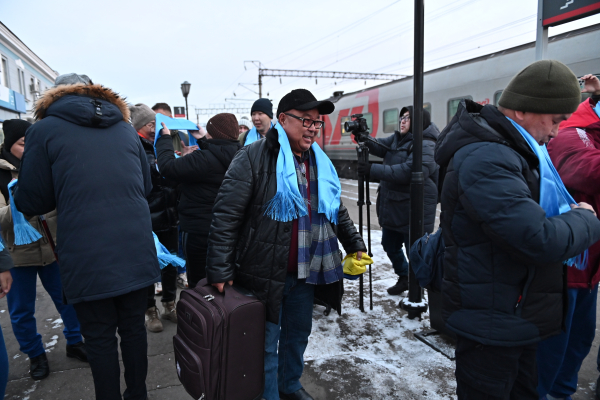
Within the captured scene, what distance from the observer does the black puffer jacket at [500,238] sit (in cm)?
137

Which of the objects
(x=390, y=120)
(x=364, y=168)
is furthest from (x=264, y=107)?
(x=390, y=120)

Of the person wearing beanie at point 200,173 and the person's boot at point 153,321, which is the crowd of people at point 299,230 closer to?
the person wearing beanie at point 200,173

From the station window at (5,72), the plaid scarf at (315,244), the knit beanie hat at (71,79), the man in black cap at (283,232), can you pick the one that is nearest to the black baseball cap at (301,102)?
the man in black cap at (283,232)

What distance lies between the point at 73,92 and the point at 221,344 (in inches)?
59.6

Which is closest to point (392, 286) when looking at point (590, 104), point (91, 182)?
point (590, 104)

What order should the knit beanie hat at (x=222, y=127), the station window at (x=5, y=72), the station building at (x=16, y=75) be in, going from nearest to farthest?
the knit beanie hat at (x=222, y=127)
the station building at (x=16, y=75)
the station window at (x=5, y=72)

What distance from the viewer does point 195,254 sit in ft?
10.1

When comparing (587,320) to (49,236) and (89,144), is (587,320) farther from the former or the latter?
(49,236)

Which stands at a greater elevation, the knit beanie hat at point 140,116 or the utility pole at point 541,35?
the utility pole at point 541,35

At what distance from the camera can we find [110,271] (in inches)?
73.5

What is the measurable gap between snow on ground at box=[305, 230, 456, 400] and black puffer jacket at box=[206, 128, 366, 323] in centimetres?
93

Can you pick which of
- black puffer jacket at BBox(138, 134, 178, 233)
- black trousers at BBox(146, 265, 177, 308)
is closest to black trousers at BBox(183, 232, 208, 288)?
black puffer jacket at BBox(138, 134, 178, 233)

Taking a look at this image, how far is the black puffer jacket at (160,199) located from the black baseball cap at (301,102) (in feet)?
5.12

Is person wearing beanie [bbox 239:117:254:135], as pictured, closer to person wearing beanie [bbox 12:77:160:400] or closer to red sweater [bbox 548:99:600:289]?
person wearing beanie [bbox 12:77:160:400]
